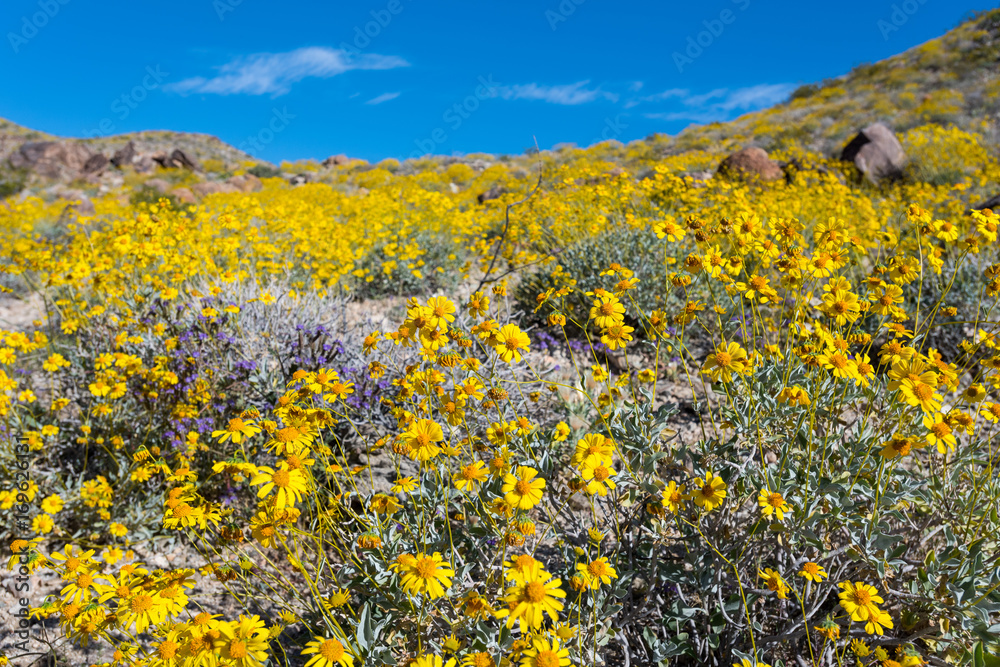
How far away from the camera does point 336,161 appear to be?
34500 millimetres

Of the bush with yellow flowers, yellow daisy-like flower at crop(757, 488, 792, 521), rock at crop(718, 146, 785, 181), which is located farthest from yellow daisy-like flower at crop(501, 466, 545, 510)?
rock at crop(718, 146, 785, 181)

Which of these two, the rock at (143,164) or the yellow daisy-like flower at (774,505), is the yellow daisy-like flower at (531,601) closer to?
the yellow daisy-like flower at (774,505)

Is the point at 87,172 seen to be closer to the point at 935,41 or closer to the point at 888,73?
the point at 888,73

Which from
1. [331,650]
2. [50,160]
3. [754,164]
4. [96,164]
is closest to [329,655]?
[331,650]

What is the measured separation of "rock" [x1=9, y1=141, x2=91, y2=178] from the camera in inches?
985

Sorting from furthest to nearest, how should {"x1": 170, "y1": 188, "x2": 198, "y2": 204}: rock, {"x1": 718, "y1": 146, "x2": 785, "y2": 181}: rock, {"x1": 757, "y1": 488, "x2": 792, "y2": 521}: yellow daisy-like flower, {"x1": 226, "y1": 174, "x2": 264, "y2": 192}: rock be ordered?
{"x1": 226, "y1": 174, "x2": 264, "y2": 192}: rock < {"x1": 170, "y1": 188, "x2": 198, "y2": 204}: rock < {"x1": 718, "y1": 146, "x2": 785, "y2": 181}: rock < {"x1": 757, "y1": 488, "x2": 792, "y2": 521}: yellow daisy-like flower

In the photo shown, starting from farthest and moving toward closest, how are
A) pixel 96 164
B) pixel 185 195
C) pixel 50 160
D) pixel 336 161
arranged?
pixel 336 161, pixel 96 164, pixel 50 160, pixel 185 195

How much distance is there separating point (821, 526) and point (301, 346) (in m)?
2.84

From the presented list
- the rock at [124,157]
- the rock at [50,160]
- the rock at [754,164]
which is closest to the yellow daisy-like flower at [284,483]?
the rock at [754,164]

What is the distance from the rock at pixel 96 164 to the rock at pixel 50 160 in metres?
0.24

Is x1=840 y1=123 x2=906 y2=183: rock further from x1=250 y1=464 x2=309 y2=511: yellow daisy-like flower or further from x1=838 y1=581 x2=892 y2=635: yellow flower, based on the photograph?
x1=250 y1=464 x2=309 y2=511: yellow daisy-like flower

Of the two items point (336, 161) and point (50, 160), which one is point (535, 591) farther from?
point (336, 161)

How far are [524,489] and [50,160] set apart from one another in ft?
110

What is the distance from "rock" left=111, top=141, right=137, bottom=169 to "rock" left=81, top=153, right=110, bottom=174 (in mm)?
718
